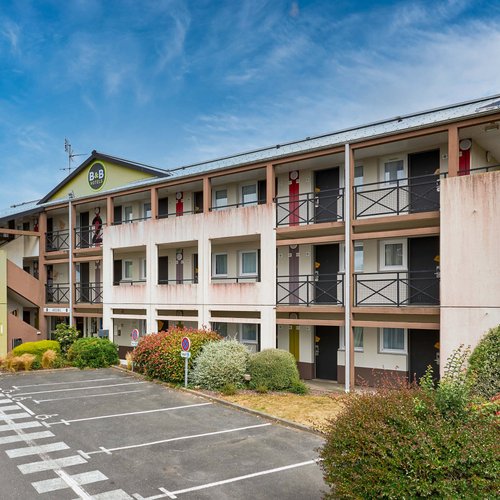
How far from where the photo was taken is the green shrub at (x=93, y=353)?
21.5 metres

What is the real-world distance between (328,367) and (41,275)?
1835cm

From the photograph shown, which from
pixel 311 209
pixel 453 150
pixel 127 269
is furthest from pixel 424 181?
pixel 127 269

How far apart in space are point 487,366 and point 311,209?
906cm

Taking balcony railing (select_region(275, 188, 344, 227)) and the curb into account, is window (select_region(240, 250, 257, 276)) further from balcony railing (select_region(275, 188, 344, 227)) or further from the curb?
the curb

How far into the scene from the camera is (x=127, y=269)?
26281 millimetres

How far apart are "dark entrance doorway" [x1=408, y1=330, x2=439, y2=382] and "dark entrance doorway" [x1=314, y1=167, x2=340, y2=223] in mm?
5164

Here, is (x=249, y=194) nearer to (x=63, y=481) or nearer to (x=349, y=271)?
(x=349, y=271)

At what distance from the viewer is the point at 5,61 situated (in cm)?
2119

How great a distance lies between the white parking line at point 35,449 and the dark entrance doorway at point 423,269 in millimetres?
10978

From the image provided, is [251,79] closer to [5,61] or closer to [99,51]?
[99,51]

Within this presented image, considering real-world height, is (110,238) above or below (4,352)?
above

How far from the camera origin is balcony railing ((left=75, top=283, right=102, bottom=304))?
2612cm

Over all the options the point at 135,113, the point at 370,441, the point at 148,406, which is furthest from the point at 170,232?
the point at 370,441

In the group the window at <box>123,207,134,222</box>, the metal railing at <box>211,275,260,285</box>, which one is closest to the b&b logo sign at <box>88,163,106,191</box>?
the window at <box>123,207,134,222</box>
